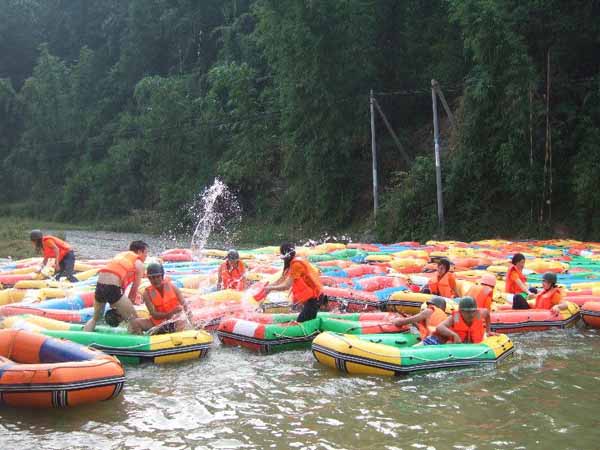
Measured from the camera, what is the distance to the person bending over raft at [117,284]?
347 inches

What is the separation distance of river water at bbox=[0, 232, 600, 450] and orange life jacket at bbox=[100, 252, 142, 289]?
1201 mm

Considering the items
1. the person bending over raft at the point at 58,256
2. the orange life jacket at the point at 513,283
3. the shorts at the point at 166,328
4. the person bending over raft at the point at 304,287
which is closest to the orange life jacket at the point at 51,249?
the person bending over raft at the point at 58,256

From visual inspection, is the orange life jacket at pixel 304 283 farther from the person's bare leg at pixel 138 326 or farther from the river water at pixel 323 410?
the person's bare leg at pixel 138 326

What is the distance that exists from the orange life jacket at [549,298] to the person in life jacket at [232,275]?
484 centimetres

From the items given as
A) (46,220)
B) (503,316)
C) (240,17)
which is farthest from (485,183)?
(46,220)

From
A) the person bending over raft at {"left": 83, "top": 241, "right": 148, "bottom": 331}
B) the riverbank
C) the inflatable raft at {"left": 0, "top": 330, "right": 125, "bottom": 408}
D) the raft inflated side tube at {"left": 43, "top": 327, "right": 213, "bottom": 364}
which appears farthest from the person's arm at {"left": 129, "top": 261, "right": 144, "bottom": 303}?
the riverbank

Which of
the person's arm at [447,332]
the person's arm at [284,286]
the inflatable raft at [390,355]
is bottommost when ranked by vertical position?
the inflatable raft at [390,355]

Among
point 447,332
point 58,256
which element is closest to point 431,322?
point 447,332

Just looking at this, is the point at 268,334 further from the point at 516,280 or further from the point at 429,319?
the point at 516,280

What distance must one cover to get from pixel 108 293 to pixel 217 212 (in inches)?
1078

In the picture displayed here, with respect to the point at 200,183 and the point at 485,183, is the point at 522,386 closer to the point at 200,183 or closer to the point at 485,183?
the point at 485,183

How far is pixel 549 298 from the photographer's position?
1052 cm

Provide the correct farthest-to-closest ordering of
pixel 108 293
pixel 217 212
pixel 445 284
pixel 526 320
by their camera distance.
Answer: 1. pixel 217 212
2. pixel 445 284
3. pixel 526 320
4. pixel 108 293

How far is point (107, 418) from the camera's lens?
22.0ft
